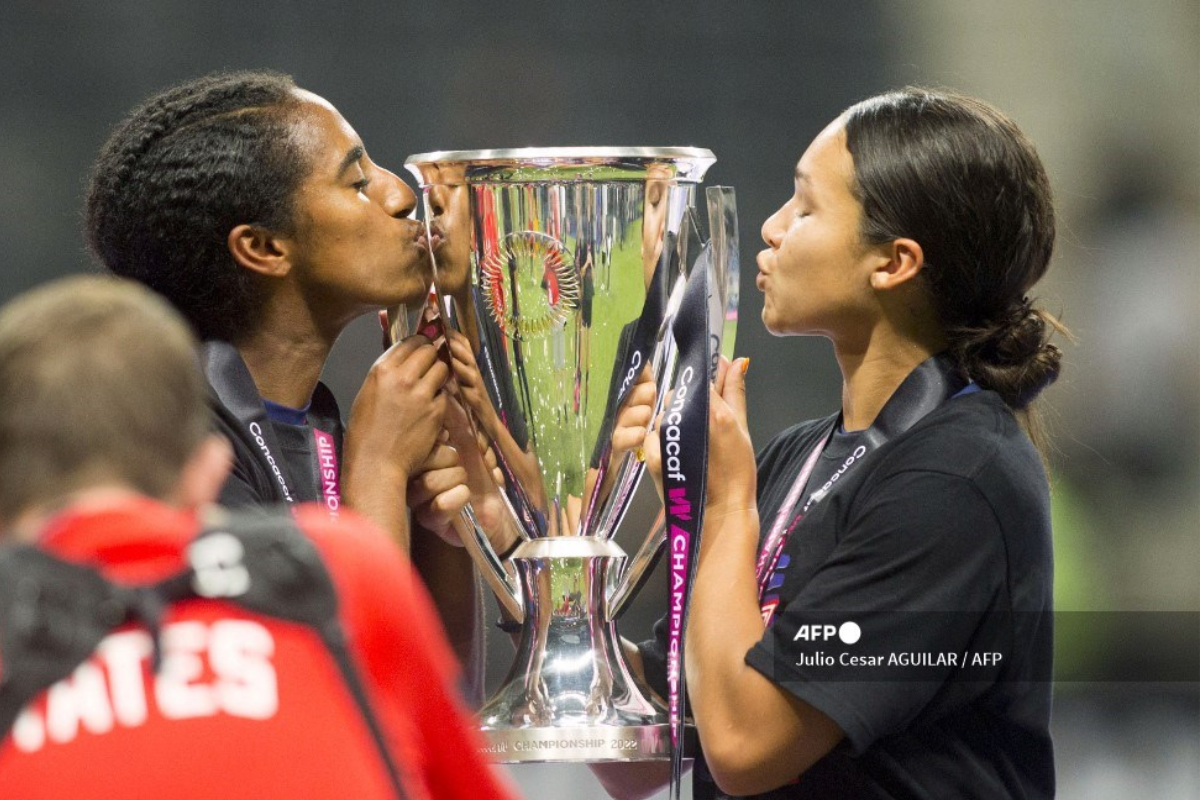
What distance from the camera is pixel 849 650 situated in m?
1.45

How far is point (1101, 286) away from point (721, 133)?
101cm

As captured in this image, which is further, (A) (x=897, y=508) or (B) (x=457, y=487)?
(B) (x=457, y=487)

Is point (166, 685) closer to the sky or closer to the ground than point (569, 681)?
closer to the sky

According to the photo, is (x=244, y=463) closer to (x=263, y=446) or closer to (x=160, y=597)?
(x=263, y=446)

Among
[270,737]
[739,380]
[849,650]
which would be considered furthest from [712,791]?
[270,737]

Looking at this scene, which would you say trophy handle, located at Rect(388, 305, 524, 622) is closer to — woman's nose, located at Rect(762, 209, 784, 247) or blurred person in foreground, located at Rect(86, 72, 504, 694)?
blurred person in foreground, located at Rect(86, 72, 504, 694)

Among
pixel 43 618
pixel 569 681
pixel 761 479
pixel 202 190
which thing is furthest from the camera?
pixel 761 479

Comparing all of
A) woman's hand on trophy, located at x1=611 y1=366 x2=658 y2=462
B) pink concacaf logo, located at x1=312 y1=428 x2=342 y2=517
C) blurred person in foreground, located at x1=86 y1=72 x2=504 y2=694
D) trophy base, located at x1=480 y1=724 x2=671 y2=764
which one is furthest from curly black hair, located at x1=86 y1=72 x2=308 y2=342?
trophy base, located at x1=480 y1=724 x2=671 y2=764

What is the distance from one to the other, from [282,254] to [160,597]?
912mm

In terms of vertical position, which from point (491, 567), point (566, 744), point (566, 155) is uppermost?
point (566, 155)

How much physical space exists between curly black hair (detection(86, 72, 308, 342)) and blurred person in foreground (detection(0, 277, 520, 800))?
2.66ft

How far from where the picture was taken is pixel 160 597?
0.82 m

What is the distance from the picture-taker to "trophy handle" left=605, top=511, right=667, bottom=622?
5.33 feet

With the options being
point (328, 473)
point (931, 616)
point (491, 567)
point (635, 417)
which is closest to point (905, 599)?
point (931, 616)
